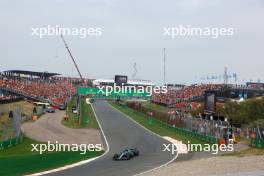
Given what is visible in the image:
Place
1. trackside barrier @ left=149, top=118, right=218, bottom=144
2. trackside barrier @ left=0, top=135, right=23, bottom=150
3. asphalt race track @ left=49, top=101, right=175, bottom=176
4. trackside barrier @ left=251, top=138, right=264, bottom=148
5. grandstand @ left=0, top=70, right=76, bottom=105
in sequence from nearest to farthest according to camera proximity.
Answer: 1. asphalt race track @ left=49, top=101, right=175, bottom=176
2. trackside barrier @ left=0, top=135, right=23, bottom=150
3. trackside barrier @ left=251, top=138, right=264, bottom=148
4. trackside barrier @ left=149, top=118, right=218, bottom=144
5. grandstand @ left=0, top=70, right=76, bottom=105

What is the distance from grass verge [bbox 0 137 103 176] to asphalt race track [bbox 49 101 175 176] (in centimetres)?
146

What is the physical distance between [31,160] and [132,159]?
6896 mm

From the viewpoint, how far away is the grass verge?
2838cm

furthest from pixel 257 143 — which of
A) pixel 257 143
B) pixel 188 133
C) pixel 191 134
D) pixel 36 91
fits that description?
pixel 36 91

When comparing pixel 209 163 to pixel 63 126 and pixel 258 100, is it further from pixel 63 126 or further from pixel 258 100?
pixel 258 100

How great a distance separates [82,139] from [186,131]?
42.4 feet

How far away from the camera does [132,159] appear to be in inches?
1344

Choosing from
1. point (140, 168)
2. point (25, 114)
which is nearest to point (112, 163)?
point (140, 168)

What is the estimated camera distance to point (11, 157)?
31172 millimetres

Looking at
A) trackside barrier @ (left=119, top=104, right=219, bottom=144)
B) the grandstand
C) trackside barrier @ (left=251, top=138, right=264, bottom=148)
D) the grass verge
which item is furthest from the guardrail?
the grandstand

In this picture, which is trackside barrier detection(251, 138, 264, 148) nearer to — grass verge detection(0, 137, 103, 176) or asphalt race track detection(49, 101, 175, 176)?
asphalt race track detection(49, 101, 175, 176)

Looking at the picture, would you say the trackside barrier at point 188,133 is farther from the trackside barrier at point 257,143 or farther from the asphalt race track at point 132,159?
the trackside barrier at point 257,143

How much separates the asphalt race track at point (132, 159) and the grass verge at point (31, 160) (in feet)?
4.78

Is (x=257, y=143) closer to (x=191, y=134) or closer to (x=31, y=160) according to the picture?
(x=191, y=134)
